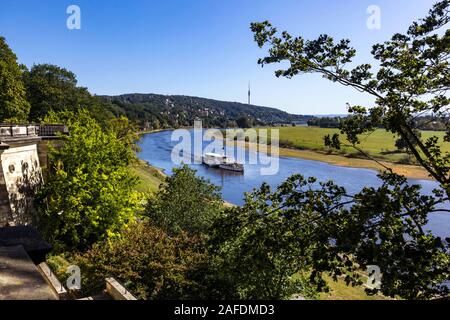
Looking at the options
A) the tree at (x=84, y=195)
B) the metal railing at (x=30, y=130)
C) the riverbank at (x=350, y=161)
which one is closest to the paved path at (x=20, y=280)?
the tree at (x=84, y=195)

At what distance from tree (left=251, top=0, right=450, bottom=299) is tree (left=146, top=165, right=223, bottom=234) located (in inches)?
756

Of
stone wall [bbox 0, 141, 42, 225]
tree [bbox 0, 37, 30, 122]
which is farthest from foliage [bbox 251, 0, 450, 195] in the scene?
tree [bbox 0, 37, 30, 122]

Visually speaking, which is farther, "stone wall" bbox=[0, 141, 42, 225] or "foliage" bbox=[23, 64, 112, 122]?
"foliage" bbox=[23, 64, 112, 122]

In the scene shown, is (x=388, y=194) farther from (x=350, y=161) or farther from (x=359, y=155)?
(x=359, y=155)

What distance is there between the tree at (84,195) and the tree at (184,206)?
13.9ft

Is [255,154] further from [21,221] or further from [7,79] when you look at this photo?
[21,221]

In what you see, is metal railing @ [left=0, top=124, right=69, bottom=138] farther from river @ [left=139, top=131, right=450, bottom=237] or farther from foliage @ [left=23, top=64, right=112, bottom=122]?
river @ [left=139, top=131, right=450, bottom=237]

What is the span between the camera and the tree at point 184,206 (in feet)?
92.7

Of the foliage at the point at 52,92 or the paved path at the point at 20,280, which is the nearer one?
the paved path at the point at 20,280

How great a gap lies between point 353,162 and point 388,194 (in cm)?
8818

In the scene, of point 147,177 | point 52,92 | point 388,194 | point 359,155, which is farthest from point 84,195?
point 359,155

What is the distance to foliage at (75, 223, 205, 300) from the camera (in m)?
17.9

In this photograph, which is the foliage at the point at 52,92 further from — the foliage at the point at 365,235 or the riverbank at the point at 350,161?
the foliage at the point at 365,235

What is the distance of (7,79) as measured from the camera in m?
41.6
